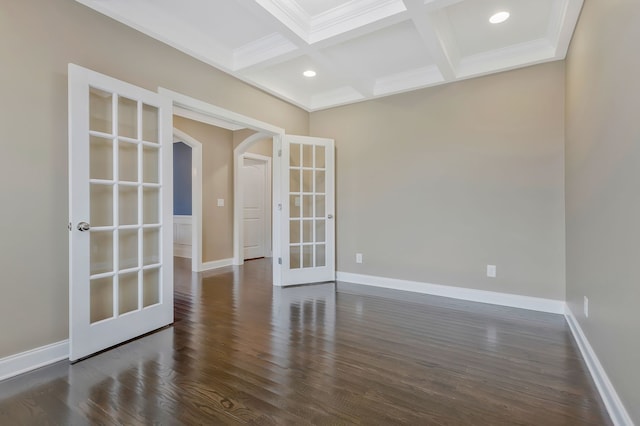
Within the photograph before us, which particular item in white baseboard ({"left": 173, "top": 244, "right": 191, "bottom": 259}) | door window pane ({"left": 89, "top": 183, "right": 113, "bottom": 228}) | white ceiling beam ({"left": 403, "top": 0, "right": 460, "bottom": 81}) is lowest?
white baseboard ({"left": 173, "top": 244, "right": 191, "bottom": 259})

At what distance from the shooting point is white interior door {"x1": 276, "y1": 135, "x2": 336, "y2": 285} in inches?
166

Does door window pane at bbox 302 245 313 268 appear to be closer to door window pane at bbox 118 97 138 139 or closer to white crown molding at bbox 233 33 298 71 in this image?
white crown molding at bbox 233 33 298 71

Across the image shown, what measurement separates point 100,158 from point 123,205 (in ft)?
1.28

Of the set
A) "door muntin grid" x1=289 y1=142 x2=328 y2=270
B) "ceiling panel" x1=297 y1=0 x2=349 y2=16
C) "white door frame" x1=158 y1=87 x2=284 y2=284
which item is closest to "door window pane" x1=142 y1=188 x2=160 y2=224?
"white door frame" x1=158 y1=87 x2=284 y2=284

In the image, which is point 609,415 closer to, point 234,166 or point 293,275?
point 293,275

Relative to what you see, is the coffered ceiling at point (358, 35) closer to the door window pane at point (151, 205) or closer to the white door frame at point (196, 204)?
the door window pane at point (151, 205)

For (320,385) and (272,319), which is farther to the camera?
(272,319)

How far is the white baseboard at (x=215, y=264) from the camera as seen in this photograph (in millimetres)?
5266

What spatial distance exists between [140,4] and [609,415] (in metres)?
4.17

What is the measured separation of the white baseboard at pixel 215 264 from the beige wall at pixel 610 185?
496cm

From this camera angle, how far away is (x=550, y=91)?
311 cm

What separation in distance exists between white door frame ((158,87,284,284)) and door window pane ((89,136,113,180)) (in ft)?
2.39

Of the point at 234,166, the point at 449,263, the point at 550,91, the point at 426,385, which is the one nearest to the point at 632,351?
the point at 426,385

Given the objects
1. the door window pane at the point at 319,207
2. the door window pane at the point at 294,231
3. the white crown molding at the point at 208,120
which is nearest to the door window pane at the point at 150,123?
the white crown molding at the point at 208,120
